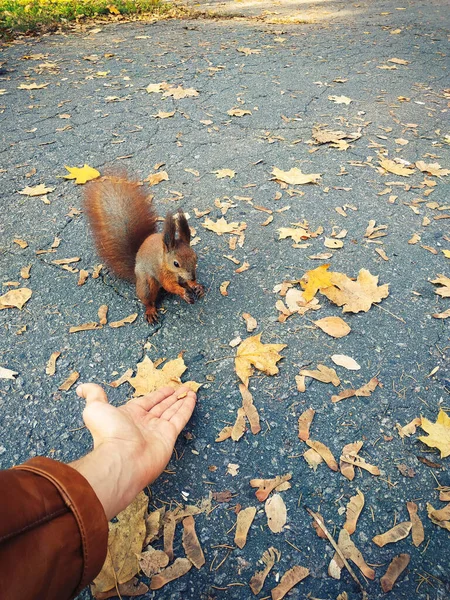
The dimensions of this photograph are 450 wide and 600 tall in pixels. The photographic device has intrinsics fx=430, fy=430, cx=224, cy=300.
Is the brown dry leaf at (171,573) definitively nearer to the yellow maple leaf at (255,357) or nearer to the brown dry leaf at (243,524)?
the brown dry leaf at (243,524)

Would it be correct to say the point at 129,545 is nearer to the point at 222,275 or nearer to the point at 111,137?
the point at 222,275

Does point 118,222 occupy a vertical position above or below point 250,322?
above

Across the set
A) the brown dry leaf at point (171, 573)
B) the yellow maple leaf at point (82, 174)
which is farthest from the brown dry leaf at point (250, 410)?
the yellow maple leaf at point (82, 174)

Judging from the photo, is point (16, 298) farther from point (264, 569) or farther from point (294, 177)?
point (294, 177)

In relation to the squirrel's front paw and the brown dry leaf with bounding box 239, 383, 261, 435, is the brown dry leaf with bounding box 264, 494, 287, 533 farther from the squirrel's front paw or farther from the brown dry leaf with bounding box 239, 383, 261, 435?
the squirrel's front paw

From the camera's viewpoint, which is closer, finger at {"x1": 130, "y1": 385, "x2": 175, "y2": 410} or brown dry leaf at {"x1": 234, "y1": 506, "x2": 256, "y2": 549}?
brown dry leaf at {"x1": 234, "y1": 506, "x2": 256, "y2": 549}

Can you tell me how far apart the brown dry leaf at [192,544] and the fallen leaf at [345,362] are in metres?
0.91

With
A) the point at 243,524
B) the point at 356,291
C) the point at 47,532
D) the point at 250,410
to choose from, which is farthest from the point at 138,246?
the point at 47,532

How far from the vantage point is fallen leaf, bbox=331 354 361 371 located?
1.91 m

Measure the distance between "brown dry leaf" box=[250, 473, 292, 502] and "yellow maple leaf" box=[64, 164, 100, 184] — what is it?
252 centimetres

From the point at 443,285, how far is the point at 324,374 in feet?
3.07

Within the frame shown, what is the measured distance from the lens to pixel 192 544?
1368 mm

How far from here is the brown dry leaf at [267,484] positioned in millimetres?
1495

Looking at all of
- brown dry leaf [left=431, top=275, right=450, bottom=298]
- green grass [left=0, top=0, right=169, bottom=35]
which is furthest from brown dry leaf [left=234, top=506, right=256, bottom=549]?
green grass [left=0, top=0, right=169, bottom=35]
